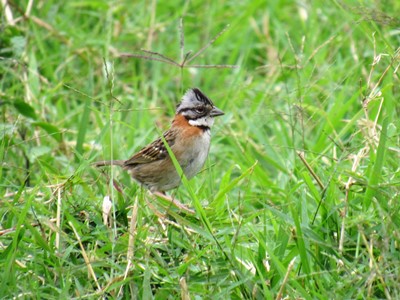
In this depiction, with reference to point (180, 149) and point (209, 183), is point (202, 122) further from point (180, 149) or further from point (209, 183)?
point (209, 183)

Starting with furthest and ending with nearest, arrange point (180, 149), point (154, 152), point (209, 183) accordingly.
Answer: point (154, 152)
point (180, 149)
point (209, 183)

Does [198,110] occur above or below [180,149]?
above

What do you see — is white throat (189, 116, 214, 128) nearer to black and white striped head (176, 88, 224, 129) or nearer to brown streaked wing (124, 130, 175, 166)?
black and white striped head (176, 88, 224, 129)

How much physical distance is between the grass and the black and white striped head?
30 cm

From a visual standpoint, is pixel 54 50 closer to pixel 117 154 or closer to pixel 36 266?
pixel 117 154

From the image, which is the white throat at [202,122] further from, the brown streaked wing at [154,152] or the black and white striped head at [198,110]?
the brown streaked wing at [154,152]

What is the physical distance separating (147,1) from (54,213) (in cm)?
443

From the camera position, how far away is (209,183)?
5.83m

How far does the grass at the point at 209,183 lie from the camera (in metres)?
4.45

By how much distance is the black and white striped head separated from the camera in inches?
240

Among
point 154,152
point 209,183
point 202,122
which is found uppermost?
point 202,122

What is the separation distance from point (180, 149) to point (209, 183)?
0.94 ft

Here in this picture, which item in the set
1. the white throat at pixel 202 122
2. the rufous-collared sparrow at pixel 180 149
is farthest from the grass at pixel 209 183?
the white throat at pixel 202 122

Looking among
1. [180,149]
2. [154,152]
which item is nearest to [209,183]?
[180,149]
